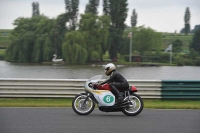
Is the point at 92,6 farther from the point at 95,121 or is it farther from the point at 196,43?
the point at 95,121

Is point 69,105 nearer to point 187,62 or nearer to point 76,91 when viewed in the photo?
Answer: point 76,91

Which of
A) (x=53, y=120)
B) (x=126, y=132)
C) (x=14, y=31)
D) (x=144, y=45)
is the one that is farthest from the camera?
(x=144, y=45)

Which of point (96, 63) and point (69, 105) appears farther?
point (96, 63)

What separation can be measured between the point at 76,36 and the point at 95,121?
59.6 feet

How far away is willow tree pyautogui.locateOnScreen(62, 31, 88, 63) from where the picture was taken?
24.5 metres

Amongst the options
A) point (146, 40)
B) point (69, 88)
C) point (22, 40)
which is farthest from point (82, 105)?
point (146, 40)

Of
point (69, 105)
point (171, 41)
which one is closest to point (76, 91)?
point (69, 105)

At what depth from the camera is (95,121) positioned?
27.3ft

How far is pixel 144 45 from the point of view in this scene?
28344mm

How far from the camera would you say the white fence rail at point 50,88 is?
1270cm

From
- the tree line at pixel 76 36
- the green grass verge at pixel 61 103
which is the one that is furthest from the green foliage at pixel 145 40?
the green grass verge at pixel 61 103

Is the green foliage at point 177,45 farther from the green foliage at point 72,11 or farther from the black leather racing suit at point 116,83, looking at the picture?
the black leather racing suit at point 116,83

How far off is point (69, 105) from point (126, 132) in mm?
4688

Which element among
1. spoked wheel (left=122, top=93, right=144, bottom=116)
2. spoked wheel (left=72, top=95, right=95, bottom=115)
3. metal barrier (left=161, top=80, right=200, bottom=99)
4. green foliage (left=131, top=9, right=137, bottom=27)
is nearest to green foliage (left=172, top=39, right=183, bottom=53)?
green foliage (left=131, top=9, right=137, bottom=27)
